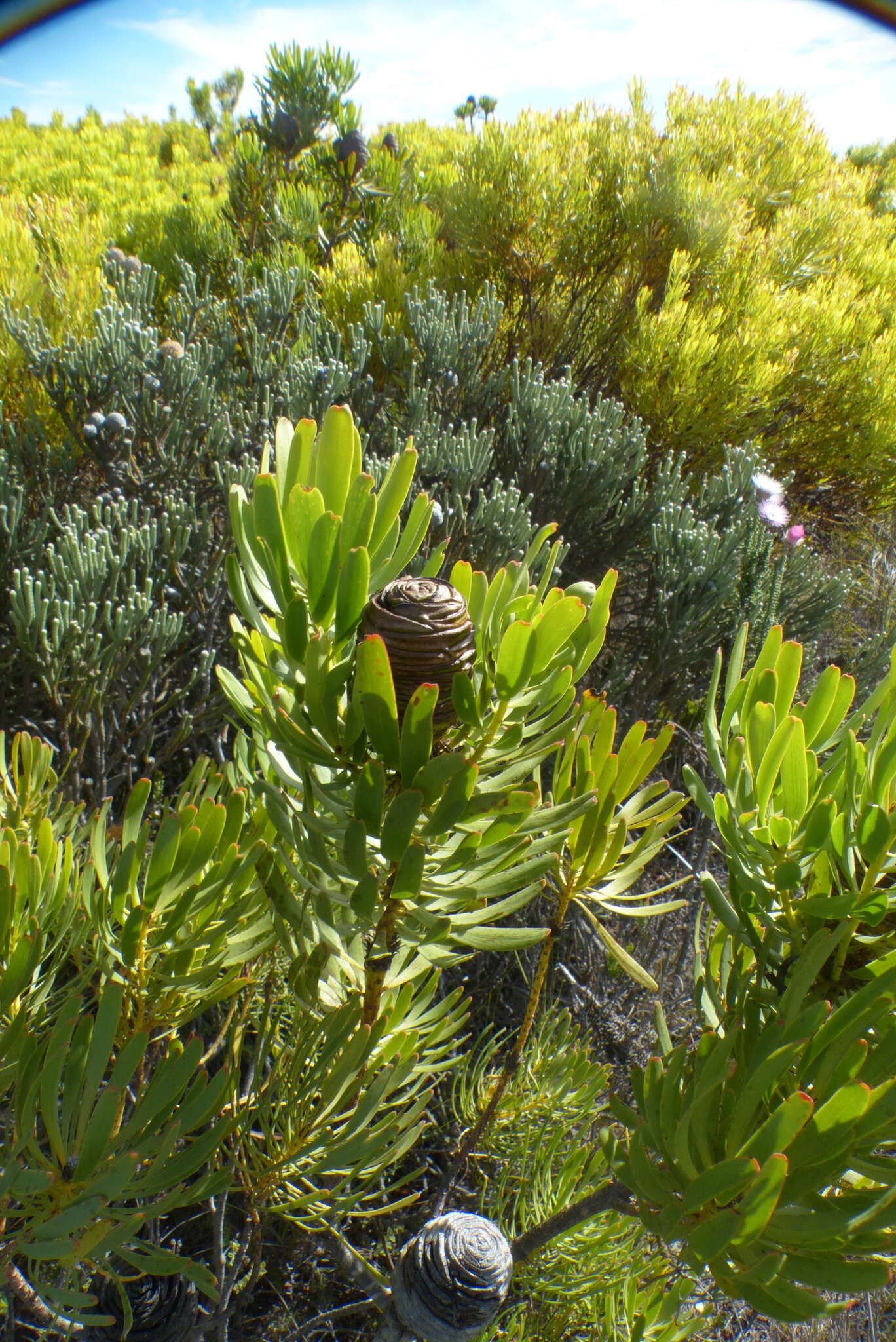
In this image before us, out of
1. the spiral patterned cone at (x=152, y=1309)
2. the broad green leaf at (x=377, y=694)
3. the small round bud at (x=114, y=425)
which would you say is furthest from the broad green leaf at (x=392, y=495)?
the small round bud at (x=114, y=425)

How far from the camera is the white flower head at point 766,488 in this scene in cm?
236

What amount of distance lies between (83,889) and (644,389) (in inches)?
119

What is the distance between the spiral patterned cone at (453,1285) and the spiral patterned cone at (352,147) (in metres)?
4.80

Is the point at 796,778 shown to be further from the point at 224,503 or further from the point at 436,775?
the point at 224,503

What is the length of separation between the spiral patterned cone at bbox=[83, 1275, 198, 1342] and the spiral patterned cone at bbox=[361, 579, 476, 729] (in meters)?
0.70

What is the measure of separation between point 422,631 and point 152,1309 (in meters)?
0.77

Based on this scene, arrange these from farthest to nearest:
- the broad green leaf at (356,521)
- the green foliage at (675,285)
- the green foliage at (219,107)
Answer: the green foliage at (219,107)
the green foliage at (675,285)
the broad green leaf at (356,521)

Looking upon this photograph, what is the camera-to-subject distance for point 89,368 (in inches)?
80.0

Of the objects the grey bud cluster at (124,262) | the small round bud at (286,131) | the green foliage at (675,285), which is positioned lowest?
the grey bud cluster at (124,262)

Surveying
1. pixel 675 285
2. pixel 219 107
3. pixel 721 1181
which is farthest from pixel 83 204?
pixel 219 107

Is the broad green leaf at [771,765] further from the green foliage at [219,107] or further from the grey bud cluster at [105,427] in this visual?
the green foliage at [219,107]

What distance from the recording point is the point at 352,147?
4191 mm

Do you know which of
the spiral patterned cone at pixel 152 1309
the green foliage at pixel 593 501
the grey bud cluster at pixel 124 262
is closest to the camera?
the spiral patterned cone at pixel 152 1309

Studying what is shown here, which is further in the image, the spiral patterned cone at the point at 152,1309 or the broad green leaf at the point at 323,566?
the spiral patterned cone at the point at 152,1309
